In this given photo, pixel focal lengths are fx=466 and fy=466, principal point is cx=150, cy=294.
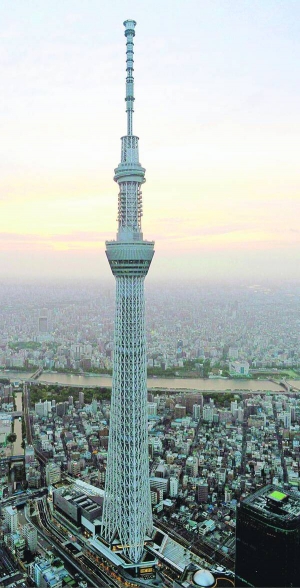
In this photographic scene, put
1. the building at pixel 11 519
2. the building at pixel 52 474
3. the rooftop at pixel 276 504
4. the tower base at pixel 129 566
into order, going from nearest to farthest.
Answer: the rooftop at pixel 276 504 < the tower base at pixel 129 566 < the building at pixel 11 519 < the building at pixel 52 474

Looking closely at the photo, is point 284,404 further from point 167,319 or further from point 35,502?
point 167,319

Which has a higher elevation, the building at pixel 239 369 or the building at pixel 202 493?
the building at pixel 239 369

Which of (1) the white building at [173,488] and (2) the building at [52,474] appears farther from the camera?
(2) the building at [52,474]

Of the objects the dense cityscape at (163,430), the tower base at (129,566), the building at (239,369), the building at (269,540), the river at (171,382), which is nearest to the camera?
the building at (269,540)

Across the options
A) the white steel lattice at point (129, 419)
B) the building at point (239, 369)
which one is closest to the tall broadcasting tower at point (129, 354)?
the white steel lattice at point (129, 419)

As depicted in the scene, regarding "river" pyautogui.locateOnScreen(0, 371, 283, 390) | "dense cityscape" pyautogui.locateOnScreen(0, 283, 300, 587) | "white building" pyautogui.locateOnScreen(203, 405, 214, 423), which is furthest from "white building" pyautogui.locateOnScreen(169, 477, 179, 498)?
"river" pyautogui.locateOnScreen(0, 371, 283, 390)

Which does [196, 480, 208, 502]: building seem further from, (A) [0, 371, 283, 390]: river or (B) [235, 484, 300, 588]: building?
(A) [0, 371, 283, 390]: river

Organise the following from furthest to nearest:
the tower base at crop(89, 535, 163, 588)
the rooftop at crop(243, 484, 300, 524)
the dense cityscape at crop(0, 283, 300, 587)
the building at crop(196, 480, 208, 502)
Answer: the building at crop(196, 480, 208, 502) < the dense cityscape at crop(0, 283, 300, 587) < the tower base at crop(89, 535, 163, 588) < the rooftop at crop(243, 484, 300, 524)

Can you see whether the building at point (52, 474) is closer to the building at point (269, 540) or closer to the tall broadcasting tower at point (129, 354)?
the tall broadcasting tower at point (129, 354)
